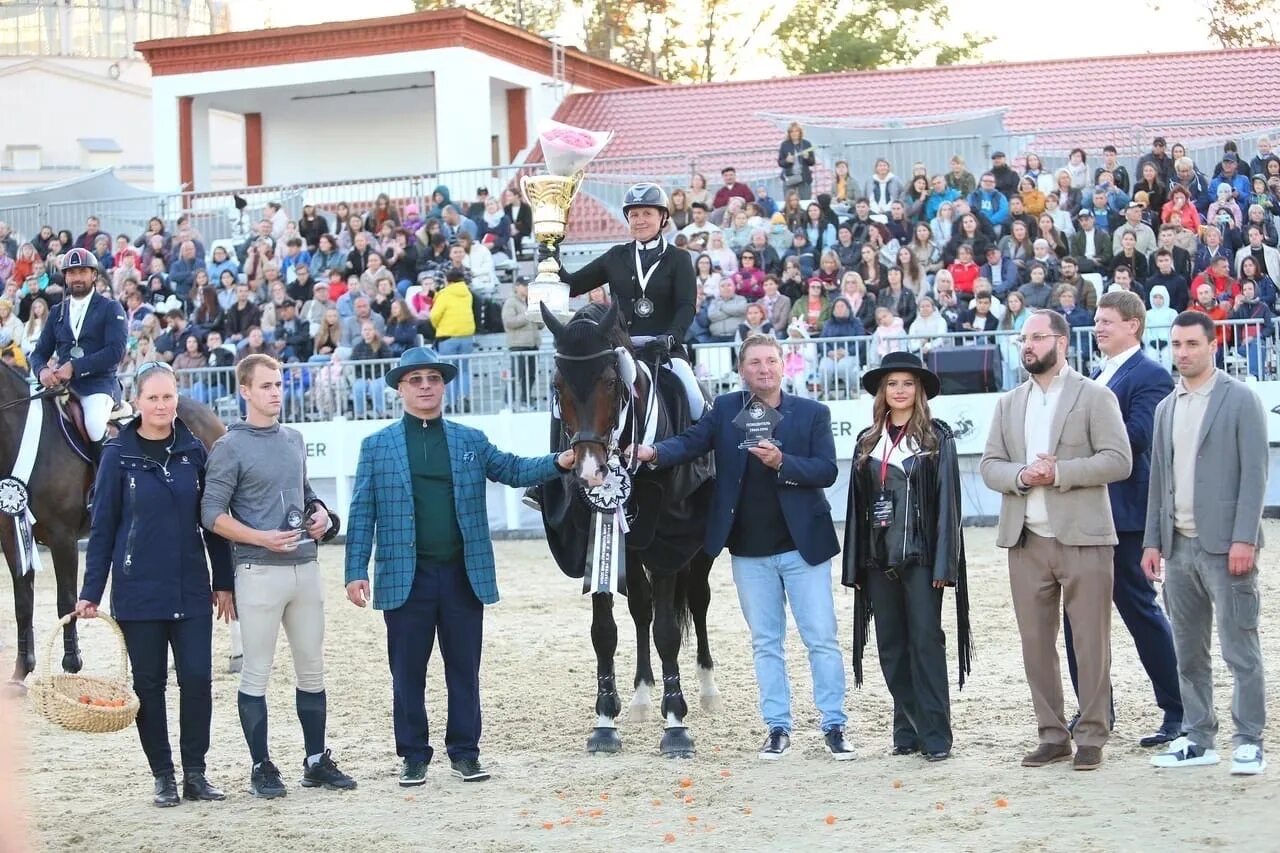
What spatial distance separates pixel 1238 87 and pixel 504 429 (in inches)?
624

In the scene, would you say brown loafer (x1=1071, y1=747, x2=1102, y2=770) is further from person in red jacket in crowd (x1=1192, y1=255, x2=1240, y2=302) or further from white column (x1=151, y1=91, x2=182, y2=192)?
white column (x1=151, y1=91, x2=182, y2=192)

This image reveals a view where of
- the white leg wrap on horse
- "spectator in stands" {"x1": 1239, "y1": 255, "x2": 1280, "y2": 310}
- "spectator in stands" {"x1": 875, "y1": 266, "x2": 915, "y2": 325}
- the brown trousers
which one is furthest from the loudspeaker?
the brown trousers

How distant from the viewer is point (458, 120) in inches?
1177

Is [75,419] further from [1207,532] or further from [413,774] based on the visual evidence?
[1207,532]

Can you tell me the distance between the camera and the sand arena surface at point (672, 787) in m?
6.60

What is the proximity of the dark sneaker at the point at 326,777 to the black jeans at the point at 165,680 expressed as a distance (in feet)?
1.68

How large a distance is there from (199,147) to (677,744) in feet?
87.7

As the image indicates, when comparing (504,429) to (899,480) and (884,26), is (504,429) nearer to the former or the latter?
(899,480)

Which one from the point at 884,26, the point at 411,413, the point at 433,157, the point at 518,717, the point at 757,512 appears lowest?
the point at 518,717

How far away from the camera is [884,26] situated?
46500 millimetres

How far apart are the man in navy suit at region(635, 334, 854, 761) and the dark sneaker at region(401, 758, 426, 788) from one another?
5.61ft

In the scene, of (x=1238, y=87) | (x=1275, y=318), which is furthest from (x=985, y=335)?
(x=1238, y=87)

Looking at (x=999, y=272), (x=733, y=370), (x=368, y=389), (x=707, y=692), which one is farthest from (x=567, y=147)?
(x=999, y=272)

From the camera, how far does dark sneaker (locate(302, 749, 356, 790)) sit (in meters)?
7.80
